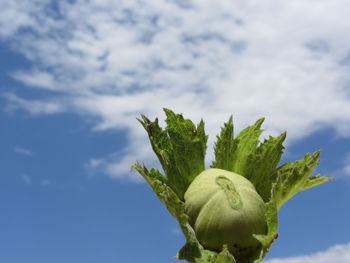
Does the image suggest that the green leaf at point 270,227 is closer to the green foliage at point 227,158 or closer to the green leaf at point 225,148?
the green foliage at point 227,158

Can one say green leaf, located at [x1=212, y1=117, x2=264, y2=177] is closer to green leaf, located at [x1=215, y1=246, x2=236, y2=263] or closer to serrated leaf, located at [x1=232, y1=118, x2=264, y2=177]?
serrated leaf, located at [x1=232, y1=118, x2=264, y2=177]

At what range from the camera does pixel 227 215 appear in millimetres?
6000

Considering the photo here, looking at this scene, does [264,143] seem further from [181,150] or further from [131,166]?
[131,166]

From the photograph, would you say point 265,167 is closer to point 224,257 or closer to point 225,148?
point 225,148

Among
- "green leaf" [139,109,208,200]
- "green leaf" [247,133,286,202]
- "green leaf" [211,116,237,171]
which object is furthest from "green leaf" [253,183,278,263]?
"green leaf" [139,109,208,200]

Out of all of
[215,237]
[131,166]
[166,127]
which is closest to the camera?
[215,237]

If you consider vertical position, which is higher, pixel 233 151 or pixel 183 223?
pixel 233 151

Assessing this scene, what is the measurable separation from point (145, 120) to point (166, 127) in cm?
33

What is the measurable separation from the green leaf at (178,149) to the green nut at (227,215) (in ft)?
1.73

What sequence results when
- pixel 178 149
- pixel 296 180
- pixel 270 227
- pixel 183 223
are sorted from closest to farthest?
pixel 183 223
pixel 270 227
pixel 296 180
pixel 178 149

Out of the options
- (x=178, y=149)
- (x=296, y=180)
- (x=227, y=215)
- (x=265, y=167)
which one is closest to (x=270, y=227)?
(x=227, y=215)

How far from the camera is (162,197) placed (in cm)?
626

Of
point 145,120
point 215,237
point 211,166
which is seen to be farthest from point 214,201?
point 145,120

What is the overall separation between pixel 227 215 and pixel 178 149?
1.33 metres
